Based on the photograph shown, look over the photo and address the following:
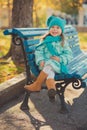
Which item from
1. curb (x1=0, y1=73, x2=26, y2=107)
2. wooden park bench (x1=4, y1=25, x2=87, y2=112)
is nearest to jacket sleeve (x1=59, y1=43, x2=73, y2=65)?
wooden park bench (x1=4, y1=25, x2=87, y2=112)

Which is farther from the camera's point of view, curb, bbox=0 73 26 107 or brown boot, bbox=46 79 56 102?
curb, bbox=0 73 26 107

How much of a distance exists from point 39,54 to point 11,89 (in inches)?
34.8

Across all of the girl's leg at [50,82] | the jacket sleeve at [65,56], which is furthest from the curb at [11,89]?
the jacket sleeve at [65,56]

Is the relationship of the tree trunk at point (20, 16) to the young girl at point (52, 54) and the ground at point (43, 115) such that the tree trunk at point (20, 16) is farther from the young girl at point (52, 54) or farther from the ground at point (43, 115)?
the young girl at point (52, 54)

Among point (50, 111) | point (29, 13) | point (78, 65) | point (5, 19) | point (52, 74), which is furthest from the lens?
point (5, 19)

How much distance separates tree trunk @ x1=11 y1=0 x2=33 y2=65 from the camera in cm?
812

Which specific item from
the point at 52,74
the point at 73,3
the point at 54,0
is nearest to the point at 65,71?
the point at 52,74

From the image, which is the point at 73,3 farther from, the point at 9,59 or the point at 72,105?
the point at 72,105

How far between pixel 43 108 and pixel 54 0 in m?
26.7

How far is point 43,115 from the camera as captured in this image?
5.38 metres

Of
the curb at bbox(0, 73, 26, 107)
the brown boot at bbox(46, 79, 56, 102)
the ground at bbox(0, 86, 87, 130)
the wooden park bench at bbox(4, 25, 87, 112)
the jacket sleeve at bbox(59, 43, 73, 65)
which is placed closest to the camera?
the ground at bbox(0, 86, 87, 130)

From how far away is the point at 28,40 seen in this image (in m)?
5.44

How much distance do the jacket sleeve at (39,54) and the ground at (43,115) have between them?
734 millimetres

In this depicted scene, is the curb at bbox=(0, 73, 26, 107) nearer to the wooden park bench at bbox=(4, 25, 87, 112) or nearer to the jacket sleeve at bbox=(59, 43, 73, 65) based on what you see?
the wooden park bench at bbox=(4, 25, 87, 112)
